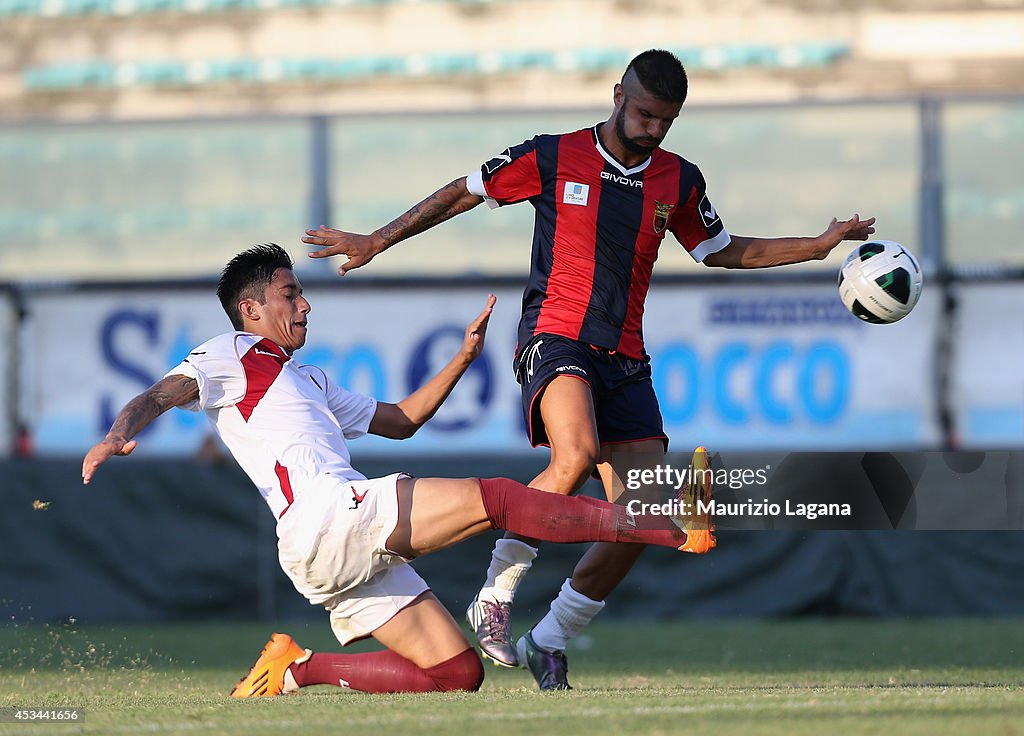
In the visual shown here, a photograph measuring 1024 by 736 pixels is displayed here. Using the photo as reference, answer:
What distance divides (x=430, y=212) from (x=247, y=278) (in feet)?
2.63

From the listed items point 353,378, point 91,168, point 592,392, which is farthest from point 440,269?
point 592,392

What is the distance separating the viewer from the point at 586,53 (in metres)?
20.1

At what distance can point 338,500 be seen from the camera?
5812 mm

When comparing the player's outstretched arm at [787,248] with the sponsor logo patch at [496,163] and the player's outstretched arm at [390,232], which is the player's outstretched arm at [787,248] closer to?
the sponsor logo patch at [496,163]

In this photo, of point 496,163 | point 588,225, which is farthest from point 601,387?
point 496,163

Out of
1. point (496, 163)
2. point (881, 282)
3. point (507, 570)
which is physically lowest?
point (507, 570)

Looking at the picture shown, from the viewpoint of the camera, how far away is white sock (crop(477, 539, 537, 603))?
6.54 m

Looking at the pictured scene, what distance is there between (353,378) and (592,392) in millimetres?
6208

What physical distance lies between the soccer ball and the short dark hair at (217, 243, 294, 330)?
2365 millimetres

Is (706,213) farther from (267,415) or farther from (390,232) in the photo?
(267,415)

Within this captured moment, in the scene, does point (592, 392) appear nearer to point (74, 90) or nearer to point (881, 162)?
point (881, 162)

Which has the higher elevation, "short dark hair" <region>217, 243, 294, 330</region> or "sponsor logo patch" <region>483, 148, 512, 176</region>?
"sponsor logo patch" <region>483, 148, 512, 176</region>

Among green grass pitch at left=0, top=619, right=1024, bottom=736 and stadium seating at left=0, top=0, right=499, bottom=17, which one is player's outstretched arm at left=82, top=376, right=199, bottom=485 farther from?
stadium seating at left=0, top=0, right=499, bottom=17

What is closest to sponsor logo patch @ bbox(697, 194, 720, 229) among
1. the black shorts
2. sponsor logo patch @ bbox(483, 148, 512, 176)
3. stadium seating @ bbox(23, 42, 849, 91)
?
the black shorts
